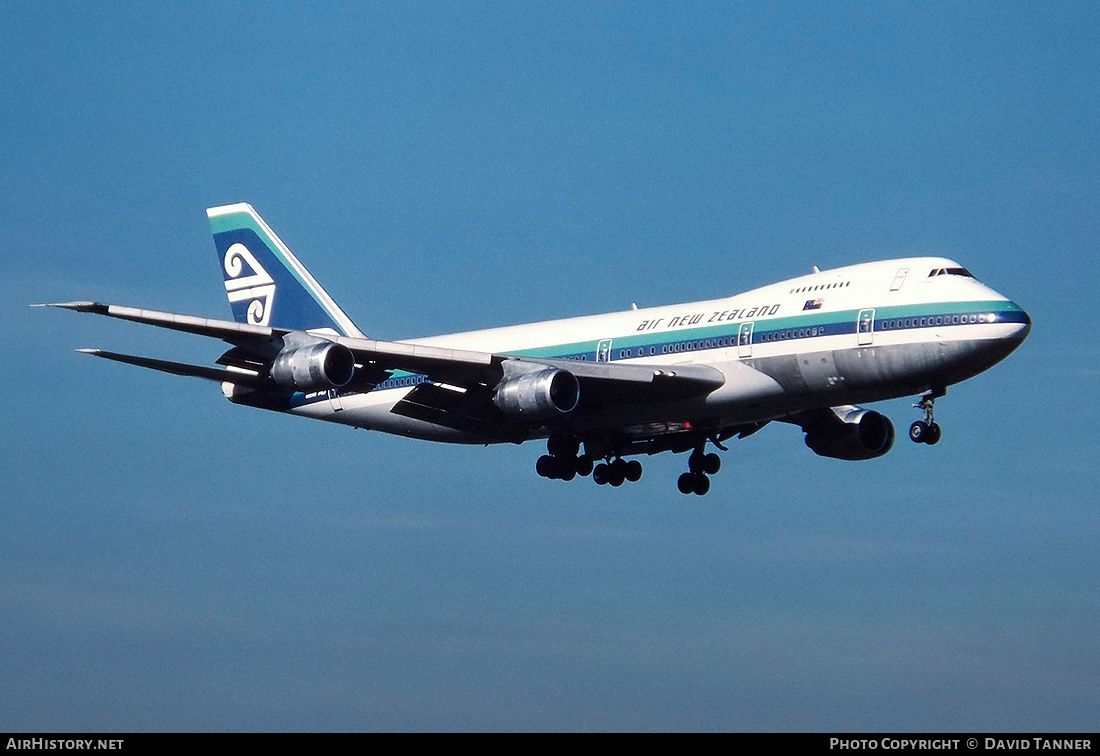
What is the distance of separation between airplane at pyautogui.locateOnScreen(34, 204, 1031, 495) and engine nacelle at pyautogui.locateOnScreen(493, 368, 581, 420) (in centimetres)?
5

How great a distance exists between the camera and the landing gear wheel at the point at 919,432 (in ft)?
160

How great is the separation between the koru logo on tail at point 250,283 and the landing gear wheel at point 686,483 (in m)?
18.9

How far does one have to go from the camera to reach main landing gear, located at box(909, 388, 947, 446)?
160ft

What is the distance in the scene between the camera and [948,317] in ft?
156

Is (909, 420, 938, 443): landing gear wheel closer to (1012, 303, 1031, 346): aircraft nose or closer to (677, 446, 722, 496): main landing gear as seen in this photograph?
(1012, 303, 1031, 346): aircraft nose

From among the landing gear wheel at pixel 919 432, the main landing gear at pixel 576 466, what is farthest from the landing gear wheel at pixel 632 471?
the landing gear wheel at pixel 919 432

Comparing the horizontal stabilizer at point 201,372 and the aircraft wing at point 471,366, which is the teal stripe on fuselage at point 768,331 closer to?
the aircraft wing at point 471,366

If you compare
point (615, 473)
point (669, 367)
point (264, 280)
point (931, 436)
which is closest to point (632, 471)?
point (615, 473)

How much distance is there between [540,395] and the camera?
50.2 meters

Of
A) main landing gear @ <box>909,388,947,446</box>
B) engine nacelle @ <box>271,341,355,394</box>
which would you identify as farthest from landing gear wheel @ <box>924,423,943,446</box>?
engine nacelle @ <box>271,341,355,394</box>
